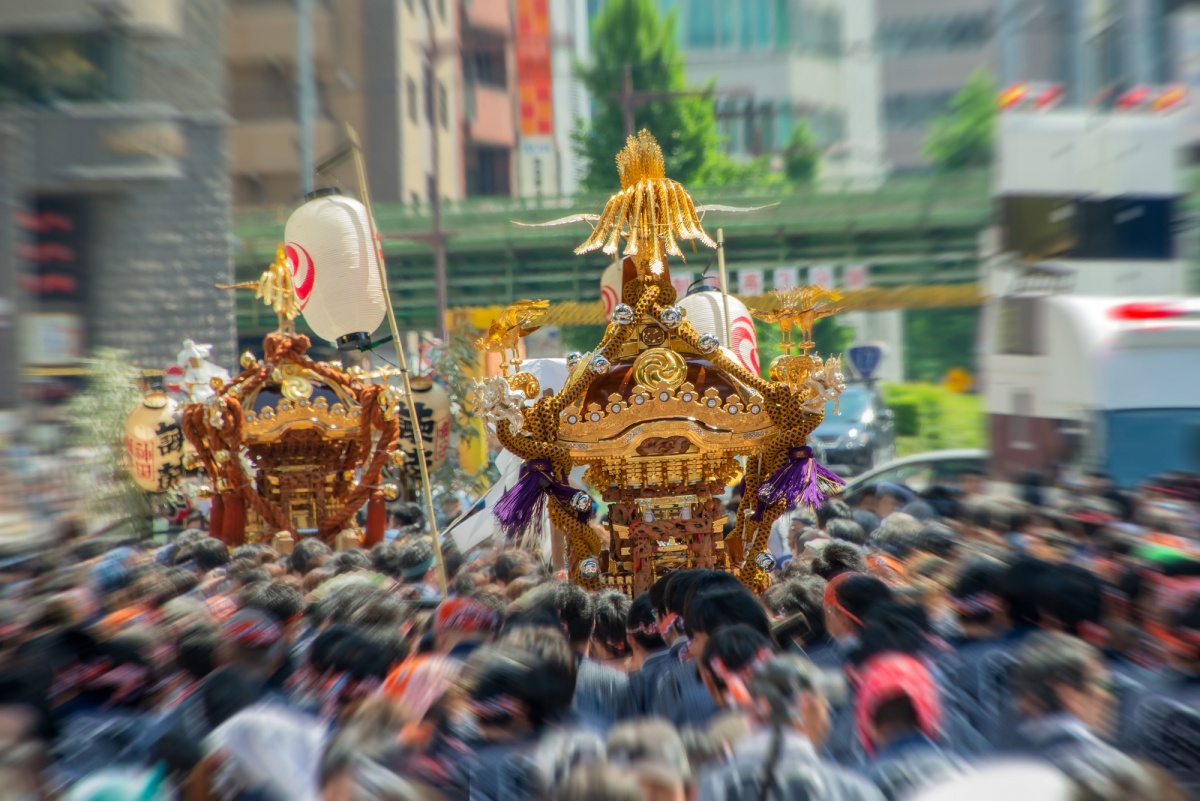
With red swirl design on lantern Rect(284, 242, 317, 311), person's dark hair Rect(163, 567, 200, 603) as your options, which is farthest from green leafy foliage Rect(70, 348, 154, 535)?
person's dark hair Rect(163, 567, 200, 603)

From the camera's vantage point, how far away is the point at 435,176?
15.1 meters

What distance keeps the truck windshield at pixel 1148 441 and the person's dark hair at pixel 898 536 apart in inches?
116

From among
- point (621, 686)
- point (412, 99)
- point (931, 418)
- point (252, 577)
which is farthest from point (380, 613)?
point (931, 418)

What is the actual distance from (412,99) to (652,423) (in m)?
10.3

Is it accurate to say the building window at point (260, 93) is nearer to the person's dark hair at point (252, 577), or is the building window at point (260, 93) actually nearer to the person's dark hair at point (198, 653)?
the person's dark hair at point (252, 577)

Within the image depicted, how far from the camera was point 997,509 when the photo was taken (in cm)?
633

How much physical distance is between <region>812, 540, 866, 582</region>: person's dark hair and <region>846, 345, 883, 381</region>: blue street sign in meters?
11.7

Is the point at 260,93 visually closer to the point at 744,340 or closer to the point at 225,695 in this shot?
the point at 744,340

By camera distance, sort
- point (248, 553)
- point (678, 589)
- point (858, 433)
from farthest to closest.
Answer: point (858, 433)
point (248, 553)
point (678, 589)

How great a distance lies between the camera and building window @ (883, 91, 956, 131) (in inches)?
581

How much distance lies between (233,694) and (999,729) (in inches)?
82.0

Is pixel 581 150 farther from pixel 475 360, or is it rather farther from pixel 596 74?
pixel 475 360

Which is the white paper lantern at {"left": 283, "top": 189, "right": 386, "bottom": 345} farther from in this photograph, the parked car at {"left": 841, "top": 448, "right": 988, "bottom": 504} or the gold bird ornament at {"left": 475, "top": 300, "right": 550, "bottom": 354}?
the parked car at {"left": 841, "top": 448, "right": 988, "bottom": 504}

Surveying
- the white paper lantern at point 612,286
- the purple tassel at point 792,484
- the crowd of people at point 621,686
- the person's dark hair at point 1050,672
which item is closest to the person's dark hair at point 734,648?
the crowd of people at point 621,686
